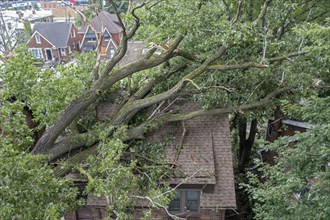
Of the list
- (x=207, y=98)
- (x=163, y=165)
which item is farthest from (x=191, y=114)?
(x=163, y=165)

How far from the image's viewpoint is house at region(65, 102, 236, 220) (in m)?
8.29

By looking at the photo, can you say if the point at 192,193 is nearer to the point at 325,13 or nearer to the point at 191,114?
the point at 191,114

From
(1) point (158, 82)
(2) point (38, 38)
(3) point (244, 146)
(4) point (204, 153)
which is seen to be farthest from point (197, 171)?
(2) point (38, 38)

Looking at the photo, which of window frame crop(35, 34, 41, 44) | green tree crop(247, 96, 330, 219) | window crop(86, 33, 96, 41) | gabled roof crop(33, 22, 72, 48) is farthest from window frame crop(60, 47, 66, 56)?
green tree crop(247, 96, 330, 219)

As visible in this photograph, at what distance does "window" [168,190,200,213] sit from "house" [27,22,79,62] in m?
27.0

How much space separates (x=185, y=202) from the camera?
895cm

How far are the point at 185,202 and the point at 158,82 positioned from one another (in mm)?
4208

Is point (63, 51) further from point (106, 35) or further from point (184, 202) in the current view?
point (184, 202)

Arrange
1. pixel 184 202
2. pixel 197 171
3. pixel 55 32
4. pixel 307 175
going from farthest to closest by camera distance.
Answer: pixel 55 32 → pixel 184 202 → pixel 197 171 → pixel 307 175

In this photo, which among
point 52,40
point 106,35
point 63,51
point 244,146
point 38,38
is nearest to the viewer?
point 244,146

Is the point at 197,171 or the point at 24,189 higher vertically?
the point at 24,189

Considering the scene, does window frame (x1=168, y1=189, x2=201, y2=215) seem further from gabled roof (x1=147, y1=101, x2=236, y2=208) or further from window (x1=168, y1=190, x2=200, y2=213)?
gabled roof (x1=147, y1=101, x2=236, y2=208)

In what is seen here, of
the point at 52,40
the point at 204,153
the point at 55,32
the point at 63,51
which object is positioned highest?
the point at 55,32

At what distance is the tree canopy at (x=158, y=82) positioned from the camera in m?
7.82
